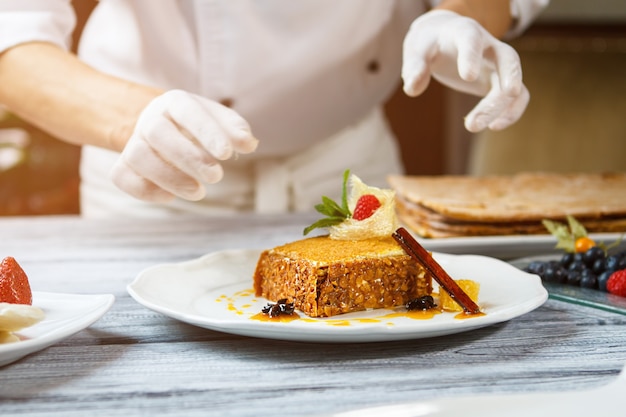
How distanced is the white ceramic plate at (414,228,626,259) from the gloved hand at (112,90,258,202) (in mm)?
455

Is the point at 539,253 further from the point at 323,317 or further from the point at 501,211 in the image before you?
the point at 323,317

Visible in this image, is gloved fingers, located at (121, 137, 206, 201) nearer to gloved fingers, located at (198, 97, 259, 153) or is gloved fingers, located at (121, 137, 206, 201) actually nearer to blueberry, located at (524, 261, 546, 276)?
gloved fingers, located at (198, 97, 259, 153)

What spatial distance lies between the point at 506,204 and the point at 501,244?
0.24 meters

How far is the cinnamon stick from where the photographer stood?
3.51 feet

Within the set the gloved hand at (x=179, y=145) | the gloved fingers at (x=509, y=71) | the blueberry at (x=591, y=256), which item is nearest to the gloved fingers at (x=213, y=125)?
the gloved hand at (x=179, y=145)

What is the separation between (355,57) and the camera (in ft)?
6.82

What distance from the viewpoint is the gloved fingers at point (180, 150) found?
136cm

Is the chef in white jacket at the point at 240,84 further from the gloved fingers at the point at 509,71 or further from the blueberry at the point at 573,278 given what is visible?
the blueberry at the point at 573,278

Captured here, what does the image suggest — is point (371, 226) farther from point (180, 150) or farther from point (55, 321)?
point (55, 321)

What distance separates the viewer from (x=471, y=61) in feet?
4.47

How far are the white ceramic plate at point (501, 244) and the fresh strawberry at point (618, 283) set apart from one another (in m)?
0.26

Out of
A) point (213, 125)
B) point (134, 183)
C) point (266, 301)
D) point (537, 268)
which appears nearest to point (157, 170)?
point (134, 183)

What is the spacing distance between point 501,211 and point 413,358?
0.76 metres

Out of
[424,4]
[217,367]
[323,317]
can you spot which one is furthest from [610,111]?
[217,367]
